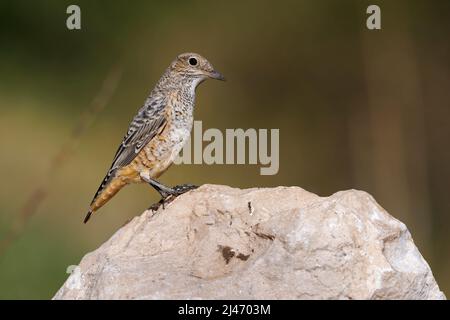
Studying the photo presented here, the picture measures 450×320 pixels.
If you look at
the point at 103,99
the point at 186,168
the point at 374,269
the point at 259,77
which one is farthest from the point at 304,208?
the point at 259,77

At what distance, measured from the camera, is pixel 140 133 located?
23.4ft

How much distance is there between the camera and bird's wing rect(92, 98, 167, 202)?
7059 mm

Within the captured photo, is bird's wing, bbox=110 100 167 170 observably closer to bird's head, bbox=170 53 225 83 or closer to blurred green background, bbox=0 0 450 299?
bird's head, bbox=170 53 225 83

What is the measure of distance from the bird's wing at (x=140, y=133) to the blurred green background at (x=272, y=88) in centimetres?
423

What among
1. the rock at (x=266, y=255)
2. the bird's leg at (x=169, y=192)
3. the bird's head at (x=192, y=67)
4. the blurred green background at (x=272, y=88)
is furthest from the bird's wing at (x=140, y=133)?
the blurred green background at (x=272, y=88)

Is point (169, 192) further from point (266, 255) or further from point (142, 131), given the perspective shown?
point (266, 255)

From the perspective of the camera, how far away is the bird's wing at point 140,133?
7059mm

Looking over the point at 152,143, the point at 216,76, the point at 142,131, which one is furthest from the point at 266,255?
the point at 216,76

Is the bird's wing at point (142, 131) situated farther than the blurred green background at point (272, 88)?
No

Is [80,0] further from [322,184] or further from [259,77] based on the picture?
[322,184]

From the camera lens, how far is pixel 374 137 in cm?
1212

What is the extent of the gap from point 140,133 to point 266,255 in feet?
8.43

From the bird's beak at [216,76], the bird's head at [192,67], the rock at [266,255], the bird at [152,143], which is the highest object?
the bird's head at [192,67]

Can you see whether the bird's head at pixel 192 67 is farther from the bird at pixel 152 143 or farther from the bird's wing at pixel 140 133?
the bird's wing at pixel 140 133
